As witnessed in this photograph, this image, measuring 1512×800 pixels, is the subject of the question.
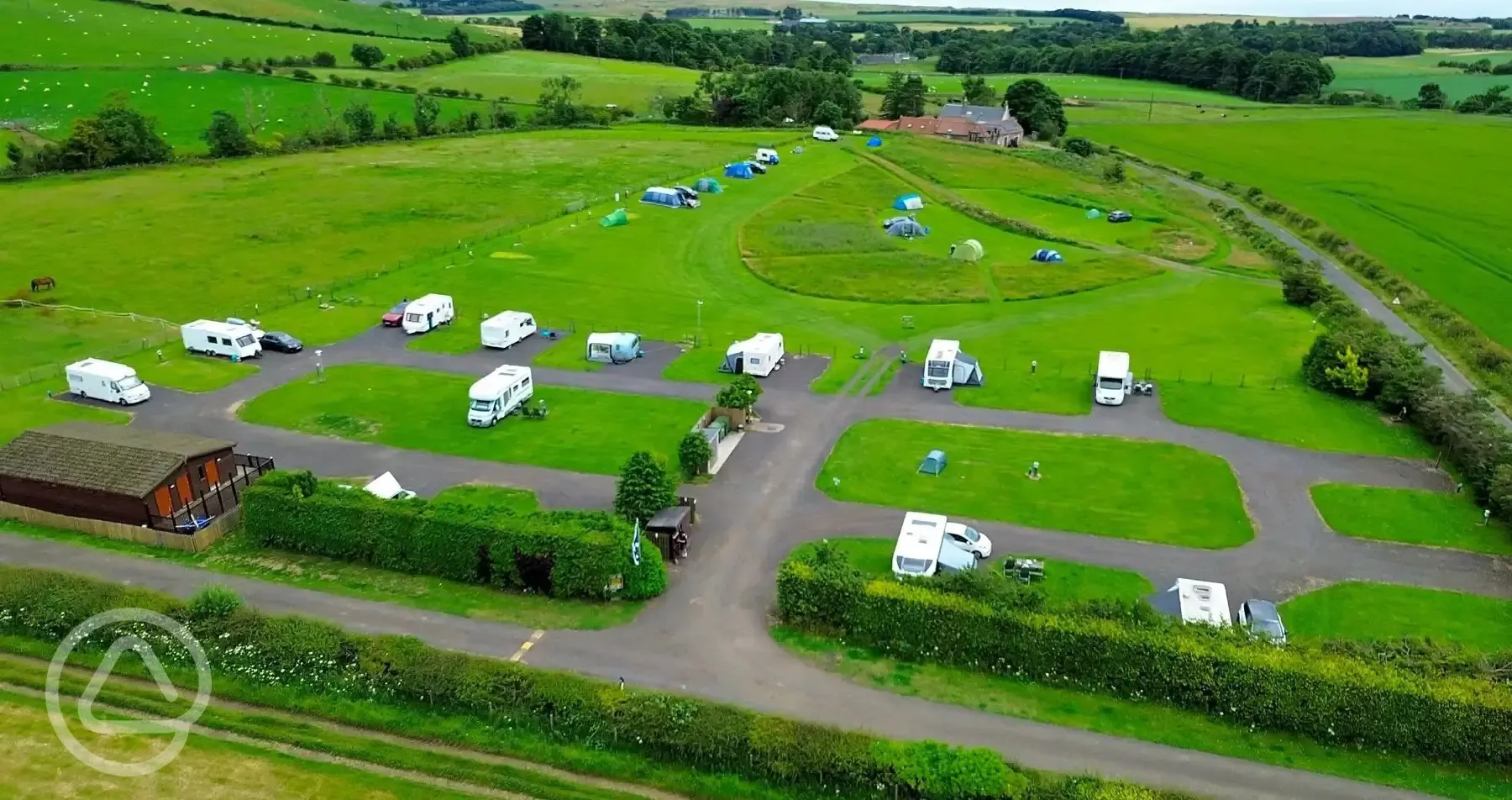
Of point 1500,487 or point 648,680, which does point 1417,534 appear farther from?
Result: point 648,680

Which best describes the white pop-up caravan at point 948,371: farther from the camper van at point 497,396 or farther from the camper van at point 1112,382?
the camper van at point 497,396

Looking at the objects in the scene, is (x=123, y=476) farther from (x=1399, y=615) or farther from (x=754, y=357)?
(x=1399, y=615)

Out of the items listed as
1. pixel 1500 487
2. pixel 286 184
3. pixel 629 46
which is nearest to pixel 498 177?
pixel 286 184

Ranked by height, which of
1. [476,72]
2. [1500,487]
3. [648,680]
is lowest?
[648,680]

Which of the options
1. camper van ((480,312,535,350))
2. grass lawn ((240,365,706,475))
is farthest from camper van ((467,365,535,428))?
camper van ((480,312,535,350))

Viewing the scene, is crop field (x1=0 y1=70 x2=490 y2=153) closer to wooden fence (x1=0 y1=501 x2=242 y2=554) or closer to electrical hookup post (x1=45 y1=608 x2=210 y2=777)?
wooden fence (x1=0 y1=501 x2=242 y2=554)

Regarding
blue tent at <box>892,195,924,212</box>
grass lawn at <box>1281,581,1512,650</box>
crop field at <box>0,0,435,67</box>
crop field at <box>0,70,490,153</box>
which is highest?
crop field at <box>0,0,435,67</box>

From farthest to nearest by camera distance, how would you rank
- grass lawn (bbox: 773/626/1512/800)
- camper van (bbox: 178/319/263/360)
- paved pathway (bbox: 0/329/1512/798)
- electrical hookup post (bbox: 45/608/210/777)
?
1. camper van (bbox: 178/319/263/360)
2. paved pathway (bbox: 0/329/1512/798)
3. grass lawn (bbox: 773/626/1512/800)
4. electrical hookup post (bbox: 45/608/210/777)

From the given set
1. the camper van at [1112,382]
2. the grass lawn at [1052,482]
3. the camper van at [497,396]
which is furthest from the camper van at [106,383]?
the camper van at [1112,382]
